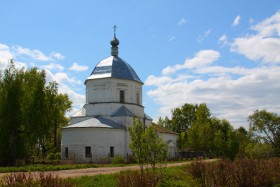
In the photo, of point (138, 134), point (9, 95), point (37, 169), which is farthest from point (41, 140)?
point (138, 134)

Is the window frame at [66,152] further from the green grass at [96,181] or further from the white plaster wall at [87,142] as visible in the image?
the green grass at [96,181]

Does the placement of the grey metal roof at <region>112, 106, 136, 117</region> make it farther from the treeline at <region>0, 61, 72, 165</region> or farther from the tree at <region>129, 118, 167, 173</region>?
the tree at <region>129, 118, 167, 173</region>

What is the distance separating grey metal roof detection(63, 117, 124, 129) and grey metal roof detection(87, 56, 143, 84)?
5.06 meters

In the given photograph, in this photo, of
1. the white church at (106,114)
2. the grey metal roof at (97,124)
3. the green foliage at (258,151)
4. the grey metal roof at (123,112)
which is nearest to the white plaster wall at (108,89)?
the white church at (106,114)

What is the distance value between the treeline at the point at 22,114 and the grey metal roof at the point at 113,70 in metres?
8.27

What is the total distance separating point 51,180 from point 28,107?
23706 millimetres

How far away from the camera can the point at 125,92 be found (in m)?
40.4

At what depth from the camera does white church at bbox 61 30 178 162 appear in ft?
116

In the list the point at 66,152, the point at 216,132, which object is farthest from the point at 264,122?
the point at 66,152

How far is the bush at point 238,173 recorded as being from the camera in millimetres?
13886

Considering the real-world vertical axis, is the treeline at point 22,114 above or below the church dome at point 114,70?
below

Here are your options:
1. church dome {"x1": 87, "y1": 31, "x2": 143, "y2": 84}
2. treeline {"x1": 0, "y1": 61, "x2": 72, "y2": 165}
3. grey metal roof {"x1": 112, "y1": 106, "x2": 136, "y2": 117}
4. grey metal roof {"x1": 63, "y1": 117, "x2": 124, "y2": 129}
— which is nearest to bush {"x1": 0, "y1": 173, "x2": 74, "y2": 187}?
treeline {"x1": 0, "y1": 61, "x2": 72, "y2": 165}

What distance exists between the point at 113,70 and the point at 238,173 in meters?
26.8

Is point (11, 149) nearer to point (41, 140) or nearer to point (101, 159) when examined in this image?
point (41, 140)
